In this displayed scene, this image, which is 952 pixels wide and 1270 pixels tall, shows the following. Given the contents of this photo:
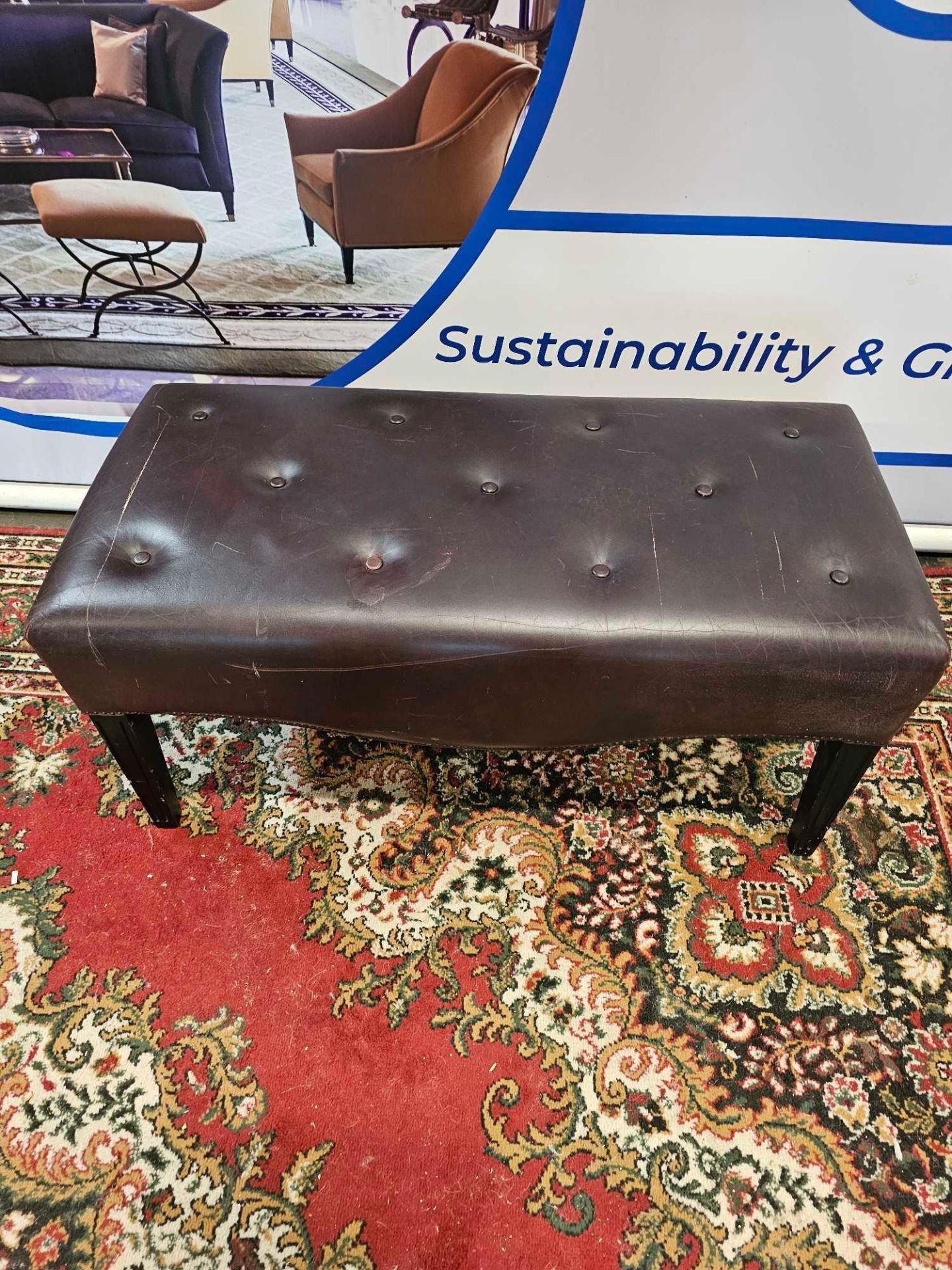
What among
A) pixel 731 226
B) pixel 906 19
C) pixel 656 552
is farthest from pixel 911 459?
pixel 656 552

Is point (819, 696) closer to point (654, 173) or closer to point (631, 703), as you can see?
point (631, 703)

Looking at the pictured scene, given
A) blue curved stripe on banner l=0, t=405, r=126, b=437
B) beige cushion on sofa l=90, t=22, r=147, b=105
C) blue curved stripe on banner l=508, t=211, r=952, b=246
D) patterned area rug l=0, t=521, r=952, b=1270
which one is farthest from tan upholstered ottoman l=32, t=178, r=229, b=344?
patterned area rug l=0, t=521, r=952, b=1270

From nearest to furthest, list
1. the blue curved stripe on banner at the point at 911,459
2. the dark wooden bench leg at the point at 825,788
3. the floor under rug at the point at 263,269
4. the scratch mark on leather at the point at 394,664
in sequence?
the scratch mark on leather at the point at 394,664 → the dark wooden bench leg at the point at 825,788 → the floor under rug at the point at 263,269 → the blue curved stripe on banner at the point at 911,459

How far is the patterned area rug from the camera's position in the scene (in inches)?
32.0

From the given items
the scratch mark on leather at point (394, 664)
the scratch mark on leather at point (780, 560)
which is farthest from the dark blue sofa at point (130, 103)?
the scratch mark on leather at point (780, 560)

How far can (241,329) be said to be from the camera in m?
1.31

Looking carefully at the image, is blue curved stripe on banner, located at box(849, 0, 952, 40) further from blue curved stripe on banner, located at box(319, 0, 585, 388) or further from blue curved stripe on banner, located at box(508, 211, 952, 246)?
blue curved stripe on banner, located at box(319, 0, 585, 388)

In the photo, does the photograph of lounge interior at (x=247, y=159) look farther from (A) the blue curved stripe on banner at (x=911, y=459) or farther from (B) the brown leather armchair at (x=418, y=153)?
(A) the blue curved stripe on banner at (x=911, y=459)

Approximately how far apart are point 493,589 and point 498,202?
0.60 meters

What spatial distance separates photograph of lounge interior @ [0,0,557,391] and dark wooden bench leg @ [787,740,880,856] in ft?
2.80

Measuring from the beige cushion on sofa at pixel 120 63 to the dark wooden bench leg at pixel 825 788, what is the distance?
1194 mm

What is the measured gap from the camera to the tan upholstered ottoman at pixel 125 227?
1128mm

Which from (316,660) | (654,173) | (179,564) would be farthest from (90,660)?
(654,173)

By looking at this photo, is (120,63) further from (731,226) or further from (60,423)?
(731,226)
